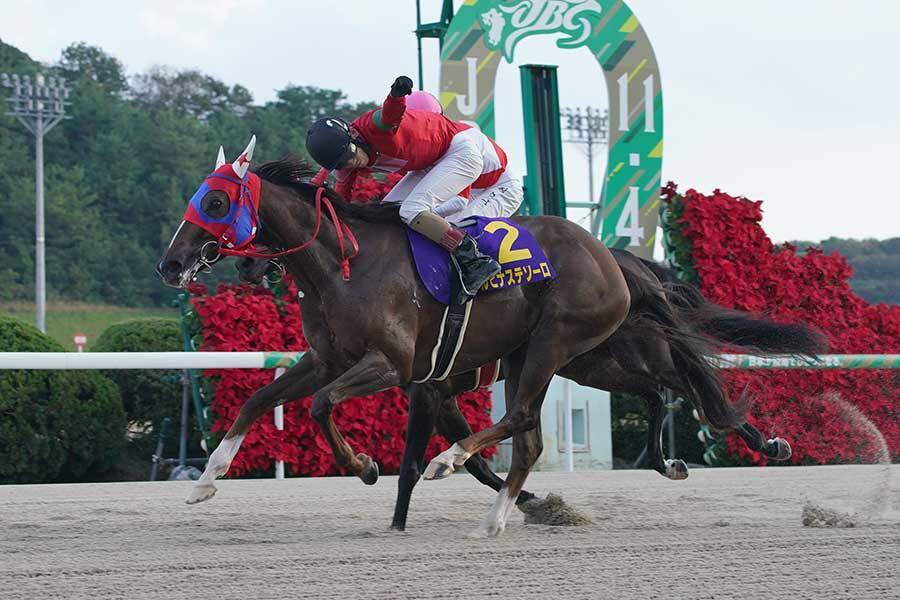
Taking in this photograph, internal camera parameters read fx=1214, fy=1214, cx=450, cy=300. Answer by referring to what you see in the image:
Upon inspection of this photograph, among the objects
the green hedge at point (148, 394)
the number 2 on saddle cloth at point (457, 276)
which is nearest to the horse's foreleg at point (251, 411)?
the number 2 on saddle cloth at point (457, 276)

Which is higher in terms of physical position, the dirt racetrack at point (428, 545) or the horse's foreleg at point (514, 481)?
the horse's foreleg at point (514, 481)

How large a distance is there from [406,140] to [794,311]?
4.70 m

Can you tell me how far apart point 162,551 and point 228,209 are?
124 cm

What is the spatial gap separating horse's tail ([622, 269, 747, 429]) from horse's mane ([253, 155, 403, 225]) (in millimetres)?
1243

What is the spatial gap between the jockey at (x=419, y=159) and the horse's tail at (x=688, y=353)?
104cm

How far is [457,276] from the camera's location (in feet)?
15.3

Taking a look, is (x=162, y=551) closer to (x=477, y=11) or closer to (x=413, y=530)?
(x=413, y=530)

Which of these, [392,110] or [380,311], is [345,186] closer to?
[392,110]

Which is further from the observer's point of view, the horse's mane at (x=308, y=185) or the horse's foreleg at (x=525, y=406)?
the horse's mane at (x=308, y=185)

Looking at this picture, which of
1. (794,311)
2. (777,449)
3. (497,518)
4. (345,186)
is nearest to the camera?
(497,518)

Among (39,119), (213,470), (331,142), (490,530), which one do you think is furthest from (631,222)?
(39,119)

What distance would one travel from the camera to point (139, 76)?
157 ft

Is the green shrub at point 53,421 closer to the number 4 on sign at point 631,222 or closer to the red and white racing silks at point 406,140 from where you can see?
the red and white racing silks at point 406,140

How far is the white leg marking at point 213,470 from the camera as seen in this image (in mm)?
4359
